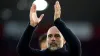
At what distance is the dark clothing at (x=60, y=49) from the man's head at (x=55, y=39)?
0.13ft

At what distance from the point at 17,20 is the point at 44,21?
1.83 feet

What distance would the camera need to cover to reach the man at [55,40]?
245cm

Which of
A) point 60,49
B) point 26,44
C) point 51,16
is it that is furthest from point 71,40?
point 51,16

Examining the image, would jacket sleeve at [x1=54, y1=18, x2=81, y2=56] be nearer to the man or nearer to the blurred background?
the man

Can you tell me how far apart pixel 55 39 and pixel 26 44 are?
232mm

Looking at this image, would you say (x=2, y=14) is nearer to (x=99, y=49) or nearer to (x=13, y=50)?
(x=13, y=50)

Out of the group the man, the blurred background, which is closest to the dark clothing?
the man

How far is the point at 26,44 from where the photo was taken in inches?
101

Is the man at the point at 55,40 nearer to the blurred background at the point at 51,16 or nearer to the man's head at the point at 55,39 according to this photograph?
the man's head at the point at 55,39

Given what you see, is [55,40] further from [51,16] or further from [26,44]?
[51,16]

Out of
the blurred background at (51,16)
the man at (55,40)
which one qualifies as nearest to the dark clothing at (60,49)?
the man at (55,40)

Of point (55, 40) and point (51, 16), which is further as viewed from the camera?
point (51, 16)

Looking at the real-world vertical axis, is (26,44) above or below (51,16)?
above

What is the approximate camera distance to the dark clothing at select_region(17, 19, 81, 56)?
8.03 ft
